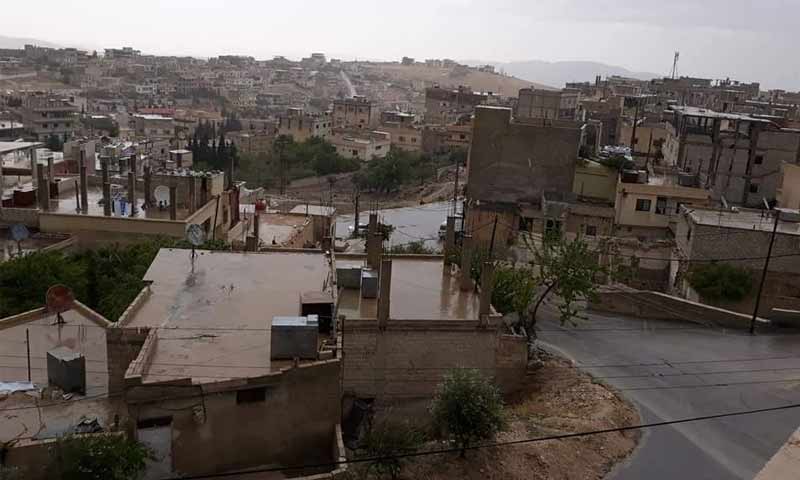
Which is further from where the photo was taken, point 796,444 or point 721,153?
point 721,153

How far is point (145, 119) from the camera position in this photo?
72562 mm

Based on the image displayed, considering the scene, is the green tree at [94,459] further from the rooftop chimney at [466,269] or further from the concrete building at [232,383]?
the rooftop chimney at [466,269]

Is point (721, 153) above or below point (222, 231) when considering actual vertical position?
above

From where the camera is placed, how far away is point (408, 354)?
509 inches

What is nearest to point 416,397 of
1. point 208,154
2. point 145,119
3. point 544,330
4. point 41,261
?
point 544,330

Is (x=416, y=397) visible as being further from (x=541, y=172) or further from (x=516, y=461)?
(x=541, y=172)

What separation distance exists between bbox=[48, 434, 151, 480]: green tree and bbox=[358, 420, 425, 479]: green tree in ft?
10.4

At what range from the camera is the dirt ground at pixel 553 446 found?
1055 cm

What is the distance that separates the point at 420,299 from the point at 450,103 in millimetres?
76681

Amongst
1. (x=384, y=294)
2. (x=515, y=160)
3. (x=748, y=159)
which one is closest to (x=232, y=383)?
(x=384, y=294)

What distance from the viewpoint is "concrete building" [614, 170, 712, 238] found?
2503cm

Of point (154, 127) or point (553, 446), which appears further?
point (154, 127)

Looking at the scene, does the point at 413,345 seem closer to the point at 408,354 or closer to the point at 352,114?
the point at 408,354

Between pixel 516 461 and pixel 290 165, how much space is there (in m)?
52.0
